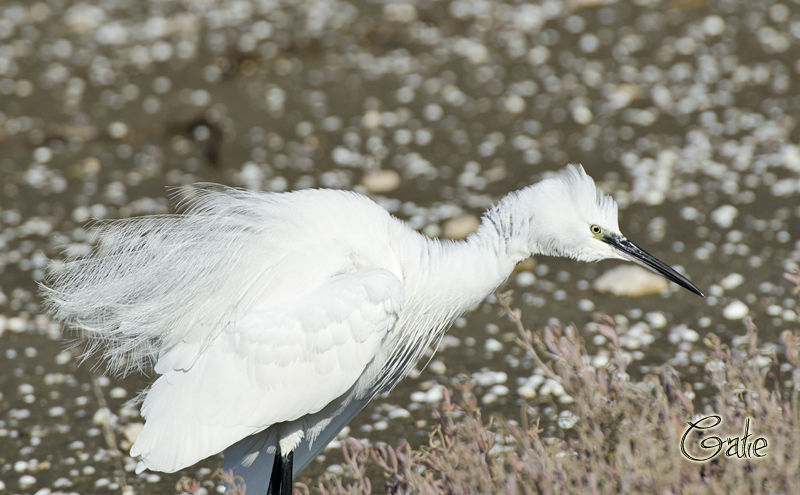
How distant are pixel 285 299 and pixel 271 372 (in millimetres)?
243

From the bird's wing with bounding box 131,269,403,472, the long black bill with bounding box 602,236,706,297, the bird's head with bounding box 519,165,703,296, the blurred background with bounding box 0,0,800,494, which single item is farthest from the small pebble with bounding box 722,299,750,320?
the bird's wing with bounding box 131,269,403,472

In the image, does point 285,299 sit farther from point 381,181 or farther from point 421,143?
point 421,143

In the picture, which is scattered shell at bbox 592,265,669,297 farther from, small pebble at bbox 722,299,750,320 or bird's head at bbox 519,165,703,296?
bird's head at bbox 519,165,703,296

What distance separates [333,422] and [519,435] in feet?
3.34

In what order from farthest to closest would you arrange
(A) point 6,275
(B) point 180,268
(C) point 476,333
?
(A) point 6,275 → (C) point 476,333 → (B) point 180,268

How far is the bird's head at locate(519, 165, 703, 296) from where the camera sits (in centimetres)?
287

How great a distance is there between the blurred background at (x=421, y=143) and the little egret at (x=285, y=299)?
0.64 metres

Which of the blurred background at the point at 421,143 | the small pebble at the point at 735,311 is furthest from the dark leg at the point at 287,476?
the small pebble at the point at 735,311

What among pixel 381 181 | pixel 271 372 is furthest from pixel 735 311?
pixel 271 372

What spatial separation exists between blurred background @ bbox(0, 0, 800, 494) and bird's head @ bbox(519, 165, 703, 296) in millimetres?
627

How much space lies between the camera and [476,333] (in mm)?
4543

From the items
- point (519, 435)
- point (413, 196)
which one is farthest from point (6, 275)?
point (519, 435)

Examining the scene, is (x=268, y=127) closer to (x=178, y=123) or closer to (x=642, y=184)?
(x=178, y=123)

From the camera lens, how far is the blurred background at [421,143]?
164 inches
